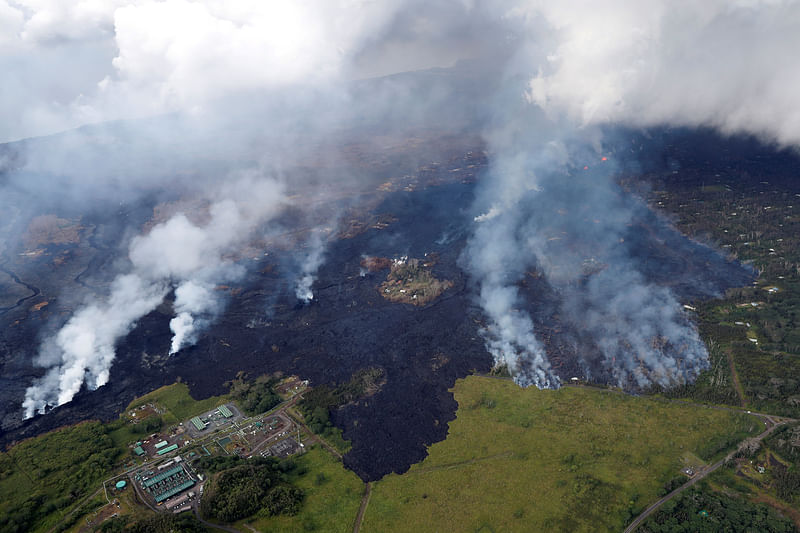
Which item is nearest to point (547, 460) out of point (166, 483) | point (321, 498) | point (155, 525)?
point (321, 498)

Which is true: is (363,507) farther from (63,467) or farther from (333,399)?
(63,467)

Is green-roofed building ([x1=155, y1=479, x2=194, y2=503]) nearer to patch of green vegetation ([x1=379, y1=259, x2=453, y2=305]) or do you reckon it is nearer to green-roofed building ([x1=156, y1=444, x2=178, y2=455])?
green-roofed building ([x1=156, y1=444, x2=178, y2=455])

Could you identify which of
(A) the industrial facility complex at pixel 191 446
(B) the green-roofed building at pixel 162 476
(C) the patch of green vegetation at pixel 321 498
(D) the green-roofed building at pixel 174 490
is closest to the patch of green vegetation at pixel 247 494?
(C) the patch of green vegetation at pixel 321 498

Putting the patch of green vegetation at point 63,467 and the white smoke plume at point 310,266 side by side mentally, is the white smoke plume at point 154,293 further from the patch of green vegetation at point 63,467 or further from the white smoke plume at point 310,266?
the white smoke plume at point 310,266

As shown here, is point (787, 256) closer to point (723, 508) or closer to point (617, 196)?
point (617, 196)

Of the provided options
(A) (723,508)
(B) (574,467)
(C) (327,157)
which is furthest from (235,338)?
(C) (327,157)

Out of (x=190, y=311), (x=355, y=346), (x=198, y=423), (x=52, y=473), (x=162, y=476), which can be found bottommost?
(x=355, y=346)

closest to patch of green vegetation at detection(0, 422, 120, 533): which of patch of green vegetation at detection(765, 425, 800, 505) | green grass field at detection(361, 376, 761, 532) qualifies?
green grass field at detection(361, 376, 761, 532)
